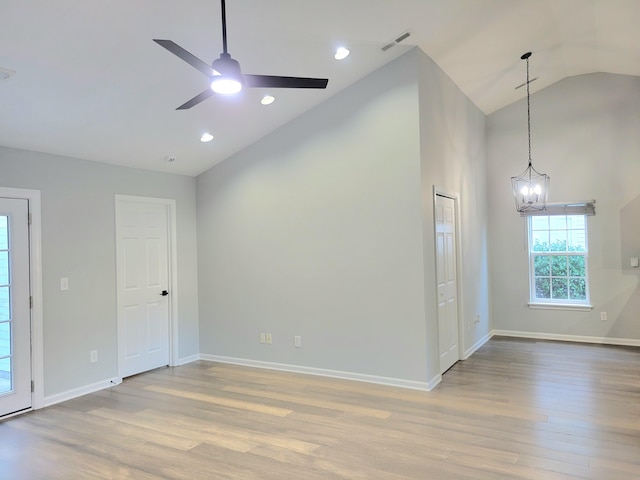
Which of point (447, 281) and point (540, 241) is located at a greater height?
point (540, 241)

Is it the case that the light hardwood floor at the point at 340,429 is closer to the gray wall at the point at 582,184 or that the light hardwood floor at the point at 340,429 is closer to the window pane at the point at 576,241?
the gray wall at the point at 582,184

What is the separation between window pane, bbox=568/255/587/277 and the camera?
659 centimetres

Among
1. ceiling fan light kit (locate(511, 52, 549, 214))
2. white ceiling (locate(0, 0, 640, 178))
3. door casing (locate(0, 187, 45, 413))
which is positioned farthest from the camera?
ceiling fan light kit (locate(511, 52, 549, 214))

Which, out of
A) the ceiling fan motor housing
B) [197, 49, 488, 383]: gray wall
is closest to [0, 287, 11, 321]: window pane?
[197, 49, 488, 383]: gray wall

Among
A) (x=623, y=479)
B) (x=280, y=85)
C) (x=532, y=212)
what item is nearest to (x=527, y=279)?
(x=532, y=212)

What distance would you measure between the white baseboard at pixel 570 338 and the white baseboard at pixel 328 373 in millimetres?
2843

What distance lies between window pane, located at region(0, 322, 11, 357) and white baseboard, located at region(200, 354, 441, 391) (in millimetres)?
2343

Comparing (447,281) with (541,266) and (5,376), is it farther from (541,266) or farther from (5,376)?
(5,376)

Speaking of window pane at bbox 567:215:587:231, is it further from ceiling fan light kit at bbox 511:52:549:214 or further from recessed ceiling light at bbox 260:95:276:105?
recessed ceiling light at bbox 260:95:276:105

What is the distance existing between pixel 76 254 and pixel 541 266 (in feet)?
20.3

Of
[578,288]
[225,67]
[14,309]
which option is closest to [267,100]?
[225,67]

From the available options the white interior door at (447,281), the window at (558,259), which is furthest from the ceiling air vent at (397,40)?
the window at (558,259)

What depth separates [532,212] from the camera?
269 inches

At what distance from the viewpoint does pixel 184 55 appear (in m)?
2.38
